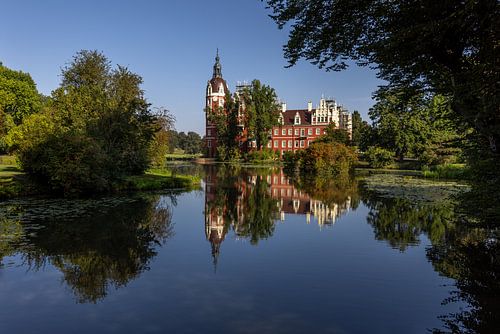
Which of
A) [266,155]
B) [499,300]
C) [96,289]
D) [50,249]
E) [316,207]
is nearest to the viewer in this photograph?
[499,300]

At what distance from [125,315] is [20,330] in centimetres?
162

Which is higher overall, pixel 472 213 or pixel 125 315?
pixel 472 213

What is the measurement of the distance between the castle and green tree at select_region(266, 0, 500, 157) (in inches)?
2808

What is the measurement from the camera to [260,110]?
7706 centimetres

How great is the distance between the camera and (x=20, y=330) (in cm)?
623

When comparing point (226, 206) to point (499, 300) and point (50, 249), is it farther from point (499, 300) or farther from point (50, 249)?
point (499, 300)

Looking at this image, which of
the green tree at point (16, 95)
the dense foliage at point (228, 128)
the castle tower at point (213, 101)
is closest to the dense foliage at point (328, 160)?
the dense foliage at point (228, 128)

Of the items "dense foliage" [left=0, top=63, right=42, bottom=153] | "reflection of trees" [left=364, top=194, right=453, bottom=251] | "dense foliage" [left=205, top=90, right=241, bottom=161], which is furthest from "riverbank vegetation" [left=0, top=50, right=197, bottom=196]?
"dense foliage" [left=205, top=90, right=241, bottom=161]

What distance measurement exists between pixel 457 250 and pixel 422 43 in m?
6.85

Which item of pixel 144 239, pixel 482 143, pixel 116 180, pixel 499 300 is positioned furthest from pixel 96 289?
pixel 116 180

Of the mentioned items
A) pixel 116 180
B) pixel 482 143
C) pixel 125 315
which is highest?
pixel 482 143

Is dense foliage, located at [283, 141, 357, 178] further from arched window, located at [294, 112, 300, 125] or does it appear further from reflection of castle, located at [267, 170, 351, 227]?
arched window, located at [294, 112, 300, 125]

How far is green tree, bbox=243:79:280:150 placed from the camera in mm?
76375

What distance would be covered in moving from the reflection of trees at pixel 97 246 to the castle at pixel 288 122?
67.3 meters
